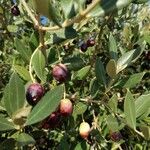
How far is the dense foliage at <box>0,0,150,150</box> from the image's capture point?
1221 mm

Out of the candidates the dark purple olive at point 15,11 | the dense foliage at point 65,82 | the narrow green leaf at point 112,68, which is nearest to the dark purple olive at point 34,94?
the dense foliage at point 65,82

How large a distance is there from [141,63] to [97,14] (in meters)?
2.30

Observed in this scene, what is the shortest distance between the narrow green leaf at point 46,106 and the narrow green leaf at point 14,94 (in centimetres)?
5

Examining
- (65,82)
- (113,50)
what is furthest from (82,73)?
(113,50)

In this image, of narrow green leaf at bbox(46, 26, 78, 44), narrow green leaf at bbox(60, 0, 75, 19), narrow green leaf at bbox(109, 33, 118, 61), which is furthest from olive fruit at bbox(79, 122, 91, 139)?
narrow green leaf at bbox(60, 0, 75, 19)

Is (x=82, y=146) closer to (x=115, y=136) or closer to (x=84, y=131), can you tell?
(x=84, y=131)

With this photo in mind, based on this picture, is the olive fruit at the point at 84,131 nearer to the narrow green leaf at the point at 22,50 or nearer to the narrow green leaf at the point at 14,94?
the narrow green leaf at the point at 22,50

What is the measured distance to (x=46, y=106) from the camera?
1.32m

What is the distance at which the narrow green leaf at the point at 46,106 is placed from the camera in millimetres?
1307

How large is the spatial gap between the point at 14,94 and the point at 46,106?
0.32 ft

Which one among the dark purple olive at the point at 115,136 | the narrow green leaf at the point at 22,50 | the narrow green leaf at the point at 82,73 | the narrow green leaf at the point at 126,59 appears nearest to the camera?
the narrow green leaf at the point at 126,59

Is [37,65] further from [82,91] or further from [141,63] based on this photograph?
[141,63]

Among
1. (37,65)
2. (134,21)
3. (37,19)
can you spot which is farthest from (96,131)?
(134,21)

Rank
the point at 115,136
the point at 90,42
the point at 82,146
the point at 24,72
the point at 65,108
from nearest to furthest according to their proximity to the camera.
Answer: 1. the point at 65,108
2. the point at 24,72
3. the point at 82,146
4. the point at 115,136
5. the point at 90,42
